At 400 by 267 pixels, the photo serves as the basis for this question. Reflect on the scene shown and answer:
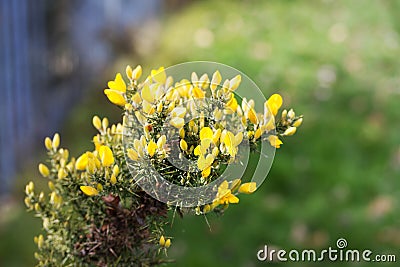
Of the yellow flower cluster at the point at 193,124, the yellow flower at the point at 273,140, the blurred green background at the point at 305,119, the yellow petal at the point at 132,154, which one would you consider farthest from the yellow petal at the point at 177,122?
the blurred green background at the point at 305,119

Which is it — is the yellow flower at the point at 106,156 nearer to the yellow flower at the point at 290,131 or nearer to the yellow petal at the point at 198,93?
the yellow petal at the point at 198,93

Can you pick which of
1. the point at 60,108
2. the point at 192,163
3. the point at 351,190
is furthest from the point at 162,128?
the point at 60,108

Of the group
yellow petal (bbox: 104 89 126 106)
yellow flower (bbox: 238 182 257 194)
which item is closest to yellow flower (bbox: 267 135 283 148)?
yellow flower (bbox: 238 182 257 194)

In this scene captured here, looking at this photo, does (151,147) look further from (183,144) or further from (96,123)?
(96,123)

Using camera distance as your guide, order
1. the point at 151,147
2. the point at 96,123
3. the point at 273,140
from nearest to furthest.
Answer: the point at 151,147 → the point at 273,140 → the point at 96,123

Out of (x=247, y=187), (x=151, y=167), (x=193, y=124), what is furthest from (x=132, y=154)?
(x=247, y=187)

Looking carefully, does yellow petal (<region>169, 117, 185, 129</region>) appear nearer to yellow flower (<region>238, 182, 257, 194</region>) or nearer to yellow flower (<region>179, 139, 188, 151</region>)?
yellow flower (<region>179, 139, 188, 151</region>)

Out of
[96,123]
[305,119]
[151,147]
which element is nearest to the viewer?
[151,147]

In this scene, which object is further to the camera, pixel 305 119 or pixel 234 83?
pixel 305 119
